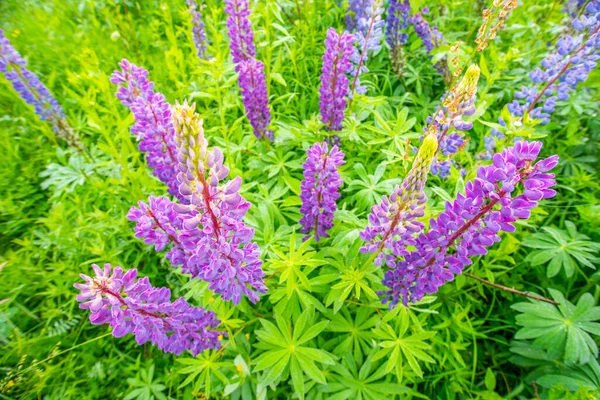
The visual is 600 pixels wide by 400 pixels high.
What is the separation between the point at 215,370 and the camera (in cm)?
214

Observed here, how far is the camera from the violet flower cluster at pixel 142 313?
1351 millimetres

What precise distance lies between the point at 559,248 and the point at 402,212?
5.25 ft

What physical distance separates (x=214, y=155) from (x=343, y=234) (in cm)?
103

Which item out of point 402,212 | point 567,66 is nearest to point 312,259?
point 402,212

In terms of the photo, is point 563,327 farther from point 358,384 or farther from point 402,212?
point 402,212

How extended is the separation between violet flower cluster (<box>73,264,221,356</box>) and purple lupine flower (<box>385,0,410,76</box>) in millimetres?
2668

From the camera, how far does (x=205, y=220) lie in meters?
1.37

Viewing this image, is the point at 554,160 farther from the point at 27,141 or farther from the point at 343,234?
the point at 27,141

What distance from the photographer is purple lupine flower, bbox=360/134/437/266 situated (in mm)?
1329

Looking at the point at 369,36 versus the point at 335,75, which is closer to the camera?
the point at 335,75

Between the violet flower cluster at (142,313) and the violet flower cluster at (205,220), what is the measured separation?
0.72 feet

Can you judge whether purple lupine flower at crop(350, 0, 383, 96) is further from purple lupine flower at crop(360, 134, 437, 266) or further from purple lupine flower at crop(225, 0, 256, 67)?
purple lupine flower at crop(360, 134, 437, 266)

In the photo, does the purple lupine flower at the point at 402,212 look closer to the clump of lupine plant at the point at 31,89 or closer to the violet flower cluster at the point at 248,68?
the violet flower cluster at the point at 248,68

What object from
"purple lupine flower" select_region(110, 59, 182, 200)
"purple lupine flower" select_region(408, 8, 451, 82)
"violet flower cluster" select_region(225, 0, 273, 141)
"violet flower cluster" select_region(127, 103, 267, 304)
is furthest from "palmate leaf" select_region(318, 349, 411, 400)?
"purple lupine flower" select_region(408, 8, 451, 82)
